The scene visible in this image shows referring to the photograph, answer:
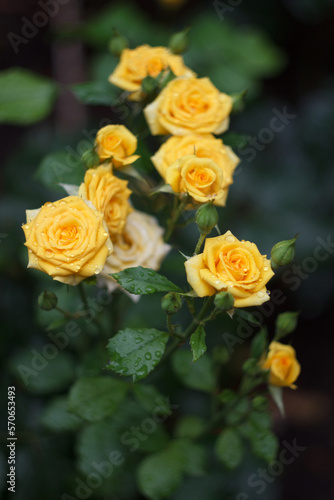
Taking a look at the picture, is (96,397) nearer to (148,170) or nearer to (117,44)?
(148,170)

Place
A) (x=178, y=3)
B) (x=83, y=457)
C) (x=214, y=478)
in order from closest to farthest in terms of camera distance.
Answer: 1. (x=83, y=457)
2. (x=214, y=478)
3. (x=178, y=3)

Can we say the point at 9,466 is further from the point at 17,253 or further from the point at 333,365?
the point at 333,365

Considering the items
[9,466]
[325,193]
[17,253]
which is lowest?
[9,466]

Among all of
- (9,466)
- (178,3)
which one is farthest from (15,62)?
(9,466)

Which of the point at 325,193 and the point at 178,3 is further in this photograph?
the point at 178,3

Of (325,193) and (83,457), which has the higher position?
(325,193)
